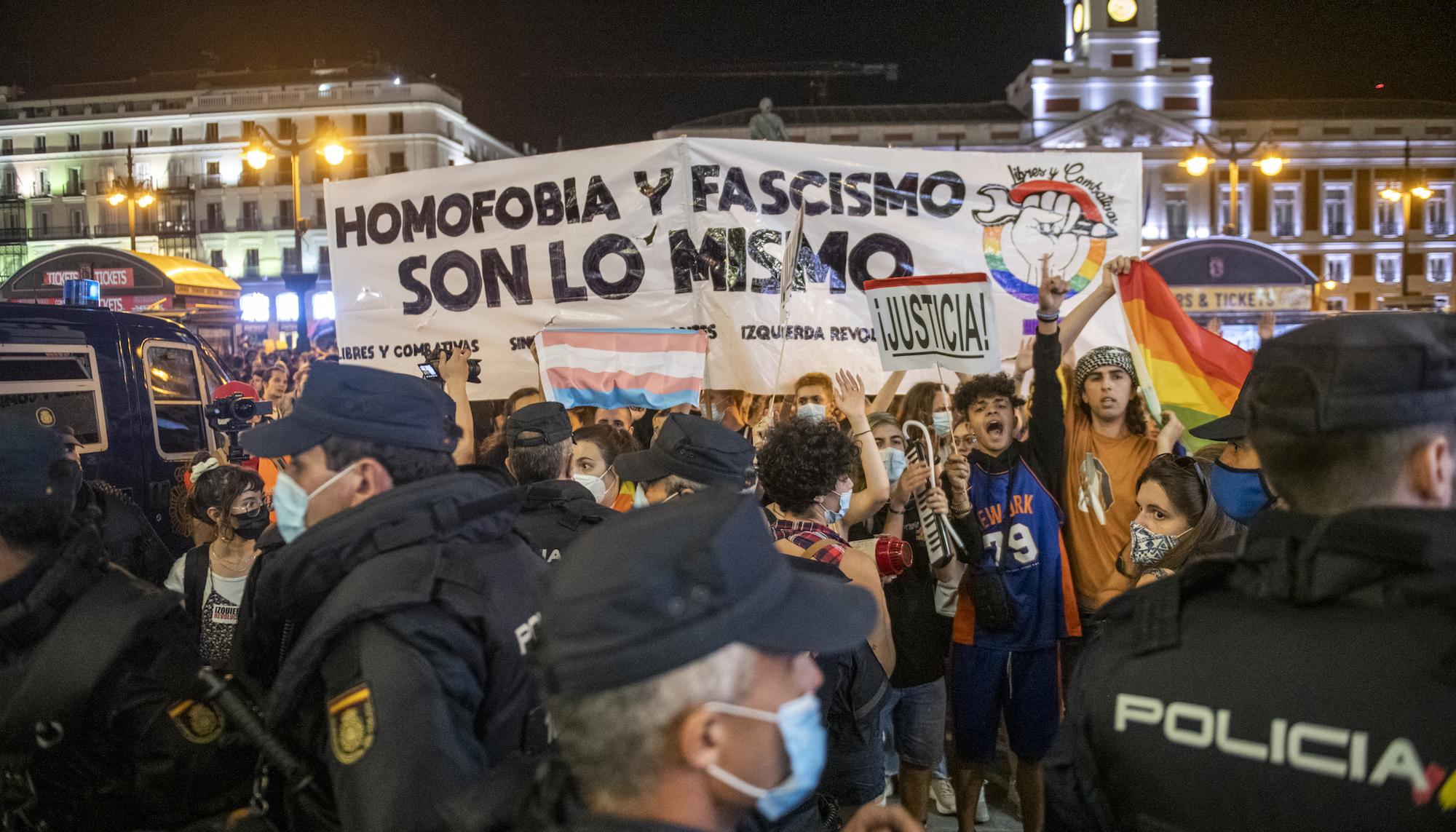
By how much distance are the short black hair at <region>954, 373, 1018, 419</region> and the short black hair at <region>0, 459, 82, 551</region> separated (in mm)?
3561

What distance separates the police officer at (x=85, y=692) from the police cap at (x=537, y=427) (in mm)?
1750

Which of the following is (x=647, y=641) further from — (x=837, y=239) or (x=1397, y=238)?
(x=1397, y=238)

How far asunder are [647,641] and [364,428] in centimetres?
131

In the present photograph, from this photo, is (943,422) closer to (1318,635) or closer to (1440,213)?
(1318,635)

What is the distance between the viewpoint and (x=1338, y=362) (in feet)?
5.48

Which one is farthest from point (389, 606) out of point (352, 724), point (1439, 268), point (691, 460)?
point (1439, 268)

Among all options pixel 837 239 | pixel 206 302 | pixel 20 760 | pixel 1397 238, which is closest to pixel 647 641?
pixel 20 760

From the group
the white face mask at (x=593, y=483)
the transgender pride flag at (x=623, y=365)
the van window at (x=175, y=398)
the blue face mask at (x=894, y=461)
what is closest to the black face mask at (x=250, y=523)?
the white face mask at (x=593, y=483)

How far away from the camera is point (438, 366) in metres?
6.04

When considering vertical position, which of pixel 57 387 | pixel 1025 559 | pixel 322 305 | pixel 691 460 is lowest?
pixel 1025 559

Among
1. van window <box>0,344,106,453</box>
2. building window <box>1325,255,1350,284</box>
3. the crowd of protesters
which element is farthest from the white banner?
building window <box>1325,255,1350,284</box>

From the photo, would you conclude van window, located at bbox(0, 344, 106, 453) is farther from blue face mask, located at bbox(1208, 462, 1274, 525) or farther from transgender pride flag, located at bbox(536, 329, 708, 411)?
blue face mask, located at bbox(1208, 462, 1274, 525)

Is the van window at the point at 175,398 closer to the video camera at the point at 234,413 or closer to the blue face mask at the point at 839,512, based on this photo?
the video camera at the point at 234,413

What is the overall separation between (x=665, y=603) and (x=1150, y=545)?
3.06m
